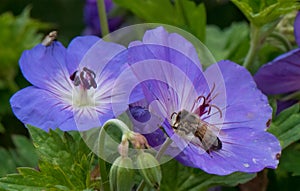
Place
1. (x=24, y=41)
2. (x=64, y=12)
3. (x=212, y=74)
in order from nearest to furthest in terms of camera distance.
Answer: (x=212, y=74) → (x=24, y=41) → (x=64, y=12)

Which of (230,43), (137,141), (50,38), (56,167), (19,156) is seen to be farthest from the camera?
(230,43)

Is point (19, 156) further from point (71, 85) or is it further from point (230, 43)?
point (230, 43)

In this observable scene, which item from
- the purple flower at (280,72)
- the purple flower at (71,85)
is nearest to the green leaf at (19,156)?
the purple flower at (71,85)

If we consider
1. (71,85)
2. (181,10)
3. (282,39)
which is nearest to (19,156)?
(71,85)

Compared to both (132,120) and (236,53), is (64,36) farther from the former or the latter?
(132,120)

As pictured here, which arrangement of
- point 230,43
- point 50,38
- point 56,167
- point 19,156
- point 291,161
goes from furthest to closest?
point 230,43
point 19,156
point 291,161
point 50,38
point 56,167

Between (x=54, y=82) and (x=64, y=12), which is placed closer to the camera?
(x=54, y=82)

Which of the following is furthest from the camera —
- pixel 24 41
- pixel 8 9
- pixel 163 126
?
pixel 8 9

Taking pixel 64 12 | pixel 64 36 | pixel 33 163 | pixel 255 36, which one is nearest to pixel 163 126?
pixel 255 36
